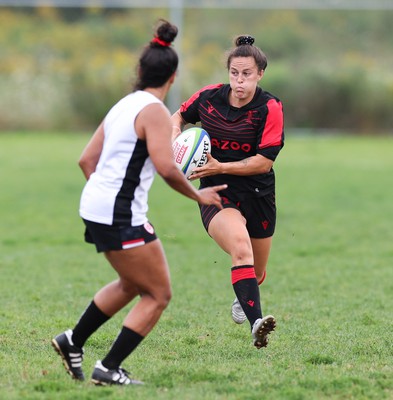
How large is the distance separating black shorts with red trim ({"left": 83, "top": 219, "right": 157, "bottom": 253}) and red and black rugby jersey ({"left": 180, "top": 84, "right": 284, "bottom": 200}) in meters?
1.83

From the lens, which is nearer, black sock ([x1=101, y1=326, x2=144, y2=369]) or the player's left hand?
black sock ([x1=101, y1=326, x2=144, y2=369])

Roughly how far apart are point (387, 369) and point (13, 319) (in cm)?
320

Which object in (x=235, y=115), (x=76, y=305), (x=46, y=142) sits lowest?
(x=46, y=142)

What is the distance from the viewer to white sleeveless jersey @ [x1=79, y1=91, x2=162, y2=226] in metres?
4.87

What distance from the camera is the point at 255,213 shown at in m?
6.76

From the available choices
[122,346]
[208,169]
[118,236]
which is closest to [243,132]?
[208,169]

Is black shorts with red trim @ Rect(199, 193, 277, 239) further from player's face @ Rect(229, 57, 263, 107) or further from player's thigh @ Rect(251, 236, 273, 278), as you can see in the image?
player's face @ Rect(229, 57, 263, 107)

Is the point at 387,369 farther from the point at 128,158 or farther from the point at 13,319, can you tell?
the point at 13,319

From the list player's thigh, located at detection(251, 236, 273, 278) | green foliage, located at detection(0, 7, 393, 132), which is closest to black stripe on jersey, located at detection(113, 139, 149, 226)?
player's thigh, located at detection(251, 236, 273, 278)

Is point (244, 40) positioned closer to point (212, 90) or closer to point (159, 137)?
point (212, 90)

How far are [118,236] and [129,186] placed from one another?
0.92 feet

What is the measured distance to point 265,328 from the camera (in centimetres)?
586

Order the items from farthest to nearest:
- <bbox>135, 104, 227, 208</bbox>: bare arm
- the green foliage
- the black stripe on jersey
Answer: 1. the green foliage
2. the black stripe on jersey
3. <bbox>135, 104, 227, 208</bbox>: bare arm

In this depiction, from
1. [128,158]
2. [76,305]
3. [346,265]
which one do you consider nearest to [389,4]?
[346,265]
